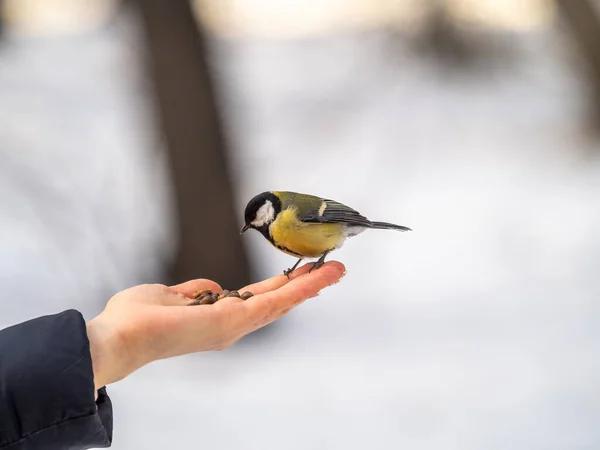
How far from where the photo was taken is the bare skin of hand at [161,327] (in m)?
1.32

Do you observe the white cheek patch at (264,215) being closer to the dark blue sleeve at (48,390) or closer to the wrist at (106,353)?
the wrist at (106,353)

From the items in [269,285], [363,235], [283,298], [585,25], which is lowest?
[363,235]

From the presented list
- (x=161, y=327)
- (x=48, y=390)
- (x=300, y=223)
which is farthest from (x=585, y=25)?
(x=48, y=390)

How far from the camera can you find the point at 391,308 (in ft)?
10.7

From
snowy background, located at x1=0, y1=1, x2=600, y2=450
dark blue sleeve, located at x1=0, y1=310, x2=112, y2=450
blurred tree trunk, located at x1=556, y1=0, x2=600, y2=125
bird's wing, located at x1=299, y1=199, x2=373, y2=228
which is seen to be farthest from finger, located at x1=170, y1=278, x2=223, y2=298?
blurred tree trunk, located at x1=556, y1=0, x2=600, y2=125

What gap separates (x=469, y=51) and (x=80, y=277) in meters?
2.27

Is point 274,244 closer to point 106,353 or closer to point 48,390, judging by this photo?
point 106,353

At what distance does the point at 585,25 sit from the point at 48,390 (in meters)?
3.39

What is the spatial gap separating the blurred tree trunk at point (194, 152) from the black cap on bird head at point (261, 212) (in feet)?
4.19

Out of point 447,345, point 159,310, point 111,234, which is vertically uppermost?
point 159,310

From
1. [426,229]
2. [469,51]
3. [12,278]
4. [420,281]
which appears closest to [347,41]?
[469,51]

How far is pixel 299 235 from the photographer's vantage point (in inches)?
76.8

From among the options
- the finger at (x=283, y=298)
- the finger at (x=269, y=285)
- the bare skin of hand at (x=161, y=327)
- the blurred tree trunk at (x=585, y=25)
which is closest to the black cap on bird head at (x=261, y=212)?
the finger at (x=269, y=285)

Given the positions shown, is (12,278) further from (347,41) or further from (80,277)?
(347,41)
